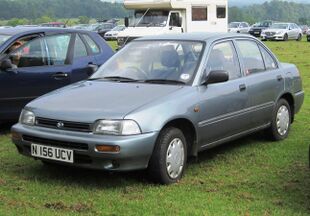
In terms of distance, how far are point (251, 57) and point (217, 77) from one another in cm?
131

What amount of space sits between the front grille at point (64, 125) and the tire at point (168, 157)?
0.68 meters

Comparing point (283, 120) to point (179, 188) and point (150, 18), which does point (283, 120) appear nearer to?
point (179, 188)

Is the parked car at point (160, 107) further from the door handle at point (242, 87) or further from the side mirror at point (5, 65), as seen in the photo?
the side mirror at point (5, 65)

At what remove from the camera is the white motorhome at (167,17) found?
24.5 metres

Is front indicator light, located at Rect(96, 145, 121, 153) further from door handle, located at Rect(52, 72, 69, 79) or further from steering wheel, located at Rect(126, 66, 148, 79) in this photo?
door handle, located at Rect(52, 72, 69, 79)

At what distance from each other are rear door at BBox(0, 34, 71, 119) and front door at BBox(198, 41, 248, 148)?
8.73 ft

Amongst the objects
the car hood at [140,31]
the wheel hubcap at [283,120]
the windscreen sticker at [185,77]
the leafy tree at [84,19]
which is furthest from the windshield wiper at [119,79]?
the leafy tree at [84,19]

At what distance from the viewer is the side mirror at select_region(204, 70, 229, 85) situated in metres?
5.98

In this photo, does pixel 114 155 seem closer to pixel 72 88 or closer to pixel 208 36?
pixel 72 88

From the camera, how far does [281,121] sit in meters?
7.54

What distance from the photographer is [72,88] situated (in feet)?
20.4

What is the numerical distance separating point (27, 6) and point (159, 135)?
79.4 m

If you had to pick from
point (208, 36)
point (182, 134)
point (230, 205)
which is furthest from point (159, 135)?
point (208, 36)

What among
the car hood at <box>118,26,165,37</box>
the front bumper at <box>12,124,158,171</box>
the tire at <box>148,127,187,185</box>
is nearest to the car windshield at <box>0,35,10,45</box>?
the front bumper at <box>12,124,158,171</box>
